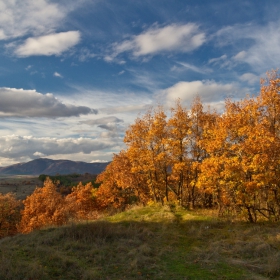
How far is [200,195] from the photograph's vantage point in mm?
30703

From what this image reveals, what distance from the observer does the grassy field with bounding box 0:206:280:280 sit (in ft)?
35.5

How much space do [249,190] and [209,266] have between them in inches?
324

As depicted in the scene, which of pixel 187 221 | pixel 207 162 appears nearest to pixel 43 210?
pixel 187 221

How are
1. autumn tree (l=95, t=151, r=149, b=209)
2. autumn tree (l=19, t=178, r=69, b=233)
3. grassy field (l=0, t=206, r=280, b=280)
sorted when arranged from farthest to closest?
autumn tree (l=19, t=178, r=69, b=233) → autumn tree (l=95, t=151, r=149, b=209) → grassy field (l=0, t=206, r=280, b=280)

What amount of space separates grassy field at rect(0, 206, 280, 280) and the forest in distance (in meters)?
2.94

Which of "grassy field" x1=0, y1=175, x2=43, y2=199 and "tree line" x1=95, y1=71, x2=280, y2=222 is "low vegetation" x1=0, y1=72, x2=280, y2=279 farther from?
"grassy field" x1=0, y1=175, x2=43, y2=199

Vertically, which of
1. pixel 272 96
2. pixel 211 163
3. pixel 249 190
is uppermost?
pixel 272 96

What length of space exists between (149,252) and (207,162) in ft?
27.9

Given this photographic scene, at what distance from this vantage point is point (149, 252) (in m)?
13.9

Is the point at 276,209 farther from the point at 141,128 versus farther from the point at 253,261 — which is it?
the point at 141,128

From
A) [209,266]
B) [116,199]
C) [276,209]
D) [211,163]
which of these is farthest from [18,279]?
[116,199]

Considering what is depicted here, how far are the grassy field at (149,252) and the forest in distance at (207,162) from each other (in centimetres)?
294

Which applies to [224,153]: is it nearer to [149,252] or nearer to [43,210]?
[149,252]

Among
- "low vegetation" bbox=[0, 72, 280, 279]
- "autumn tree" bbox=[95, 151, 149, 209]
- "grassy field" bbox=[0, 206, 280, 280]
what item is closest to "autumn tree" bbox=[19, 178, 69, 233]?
"autumn tree" bbox=[95, 151, 149, 209]
